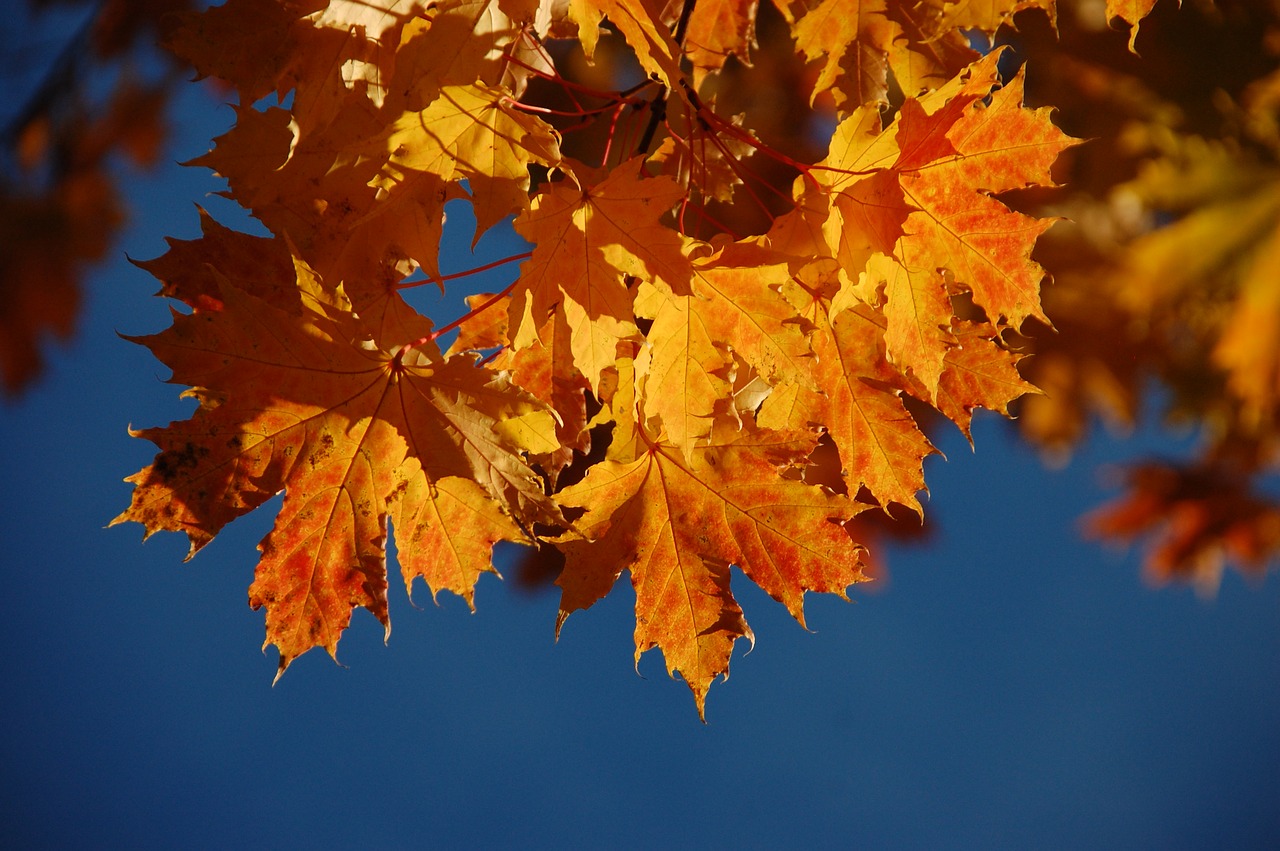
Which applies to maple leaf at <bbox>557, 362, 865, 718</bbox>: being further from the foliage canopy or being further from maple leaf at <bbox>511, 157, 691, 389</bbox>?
maple leaf at <bbox>511, 157, 691, 389</bbox>

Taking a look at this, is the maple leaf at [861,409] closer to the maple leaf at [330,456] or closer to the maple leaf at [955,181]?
the maple leaf at [955,181]

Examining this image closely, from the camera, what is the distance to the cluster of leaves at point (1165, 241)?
12.7 ft

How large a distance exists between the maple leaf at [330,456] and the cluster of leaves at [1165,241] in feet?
11.8

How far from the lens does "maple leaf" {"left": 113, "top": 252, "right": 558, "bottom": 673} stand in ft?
3.05

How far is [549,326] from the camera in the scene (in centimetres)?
98

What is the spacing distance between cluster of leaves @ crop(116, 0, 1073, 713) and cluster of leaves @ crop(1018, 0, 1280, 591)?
129 inches

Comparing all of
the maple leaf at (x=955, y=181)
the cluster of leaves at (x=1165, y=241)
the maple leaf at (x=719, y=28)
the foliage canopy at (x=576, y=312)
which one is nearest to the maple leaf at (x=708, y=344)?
the foliage canopy at (x=576, y=312)

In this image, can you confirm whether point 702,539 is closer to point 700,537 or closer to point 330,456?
point 700,537

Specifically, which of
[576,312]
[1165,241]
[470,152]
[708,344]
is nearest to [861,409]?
[708,344]

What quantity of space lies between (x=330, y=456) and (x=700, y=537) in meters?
0.45

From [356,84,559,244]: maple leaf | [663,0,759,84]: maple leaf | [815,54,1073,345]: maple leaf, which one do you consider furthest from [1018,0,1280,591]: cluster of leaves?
[356,84,559,244]: maple leaf

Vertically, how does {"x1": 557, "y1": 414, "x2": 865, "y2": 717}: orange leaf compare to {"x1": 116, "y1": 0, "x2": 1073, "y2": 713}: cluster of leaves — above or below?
below

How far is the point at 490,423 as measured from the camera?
92 centimetres

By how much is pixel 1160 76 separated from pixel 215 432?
432cm
